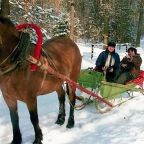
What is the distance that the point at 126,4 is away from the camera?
42.7 meters

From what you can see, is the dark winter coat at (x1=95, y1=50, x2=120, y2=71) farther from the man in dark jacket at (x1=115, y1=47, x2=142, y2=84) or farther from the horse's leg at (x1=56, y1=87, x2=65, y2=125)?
the horse's leg at (x1=56, y1=87, x2=65, y2=125)

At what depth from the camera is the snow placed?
20.4ft

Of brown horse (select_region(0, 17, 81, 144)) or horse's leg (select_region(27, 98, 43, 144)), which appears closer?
brown horse (select_region(0, 17, 81, 144))

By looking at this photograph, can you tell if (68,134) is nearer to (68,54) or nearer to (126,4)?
(68,54)

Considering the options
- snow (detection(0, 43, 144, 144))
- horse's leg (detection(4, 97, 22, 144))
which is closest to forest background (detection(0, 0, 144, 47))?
snow (detection(0, 43, 144, 144))

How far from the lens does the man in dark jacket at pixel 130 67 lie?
9066 mm

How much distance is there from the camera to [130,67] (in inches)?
373

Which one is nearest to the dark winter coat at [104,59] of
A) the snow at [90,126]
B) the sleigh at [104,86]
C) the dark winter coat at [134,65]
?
the dark winter coat at [134,65]

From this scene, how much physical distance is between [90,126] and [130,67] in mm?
2805

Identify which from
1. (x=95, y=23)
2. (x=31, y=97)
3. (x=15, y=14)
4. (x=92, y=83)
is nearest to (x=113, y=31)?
(x=95, y=23)

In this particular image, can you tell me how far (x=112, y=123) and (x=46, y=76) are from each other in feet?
5.70

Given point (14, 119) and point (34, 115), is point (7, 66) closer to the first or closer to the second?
point (34, 115)

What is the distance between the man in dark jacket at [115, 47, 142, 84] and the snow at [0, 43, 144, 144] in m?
0.55

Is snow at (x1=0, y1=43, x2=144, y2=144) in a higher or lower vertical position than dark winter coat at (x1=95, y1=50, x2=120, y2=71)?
lower
